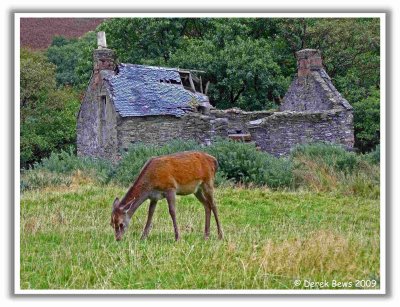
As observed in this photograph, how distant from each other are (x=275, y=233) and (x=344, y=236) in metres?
1.13

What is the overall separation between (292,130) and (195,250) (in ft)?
49.5

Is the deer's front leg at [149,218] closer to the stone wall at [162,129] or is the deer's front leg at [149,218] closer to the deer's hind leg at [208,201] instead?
the deer's hind leg at [208,201]

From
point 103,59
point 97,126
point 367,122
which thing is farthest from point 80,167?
point 367,122

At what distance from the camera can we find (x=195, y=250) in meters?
8.96

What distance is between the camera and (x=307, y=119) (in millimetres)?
23625

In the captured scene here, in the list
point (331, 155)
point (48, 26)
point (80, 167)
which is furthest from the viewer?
point (331, 155)

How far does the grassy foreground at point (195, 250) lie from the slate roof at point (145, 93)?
11.4 m

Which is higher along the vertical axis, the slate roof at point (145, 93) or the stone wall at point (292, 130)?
the slate roof at point (145, 93)

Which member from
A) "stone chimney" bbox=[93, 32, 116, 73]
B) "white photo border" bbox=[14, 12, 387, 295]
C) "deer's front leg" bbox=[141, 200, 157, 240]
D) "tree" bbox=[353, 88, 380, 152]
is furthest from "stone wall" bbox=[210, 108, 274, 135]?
"white photo border" bbox=[14, 12, 387, 295]

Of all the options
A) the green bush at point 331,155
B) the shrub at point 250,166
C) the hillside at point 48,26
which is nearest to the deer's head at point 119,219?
the hillside at point 48,26

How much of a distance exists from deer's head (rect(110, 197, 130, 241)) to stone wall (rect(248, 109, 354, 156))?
1445cm

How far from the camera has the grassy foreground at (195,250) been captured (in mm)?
7859
